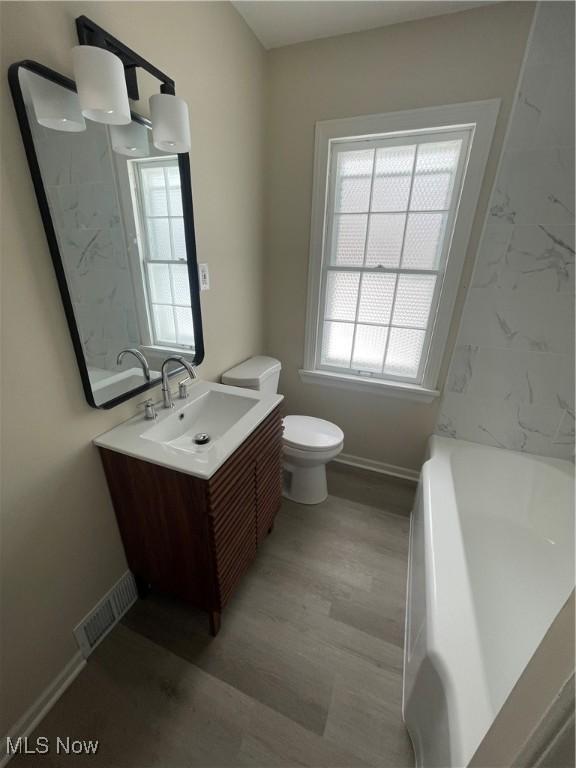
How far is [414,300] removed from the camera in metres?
1.91

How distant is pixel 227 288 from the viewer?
1.77m

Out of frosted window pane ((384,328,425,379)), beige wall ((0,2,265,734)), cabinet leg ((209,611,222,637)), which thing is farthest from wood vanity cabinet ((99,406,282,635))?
frosted window pane ((384,328,425,379))

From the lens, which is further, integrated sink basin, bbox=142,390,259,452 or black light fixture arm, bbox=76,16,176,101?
integrated sink basin, bbox=142,390,259,452

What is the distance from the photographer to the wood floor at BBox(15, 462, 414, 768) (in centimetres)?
99

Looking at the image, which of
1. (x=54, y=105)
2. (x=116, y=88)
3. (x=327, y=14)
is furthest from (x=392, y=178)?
(x=54, y=105)

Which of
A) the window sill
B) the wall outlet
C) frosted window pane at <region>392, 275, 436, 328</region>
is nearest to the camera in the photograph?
the wall outlet

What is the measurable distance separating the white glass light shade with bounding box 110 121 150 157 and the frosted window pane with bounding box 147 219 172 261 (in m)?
0.23

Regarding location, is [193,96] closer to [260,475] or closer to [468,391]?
[260,475]

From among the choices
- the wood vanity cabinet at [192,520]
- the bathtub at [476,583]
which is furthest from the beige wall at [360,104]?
the wood vanity cabinet at [192,520]

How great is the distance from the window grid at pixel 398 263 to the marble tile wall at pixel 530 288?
21 centimetres

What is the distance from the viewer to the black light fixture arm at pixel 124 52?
0.86 meters

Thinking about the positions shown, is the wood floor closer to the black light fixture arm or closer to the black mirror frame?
the black mirror frame

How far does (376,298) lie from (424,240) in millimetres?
411

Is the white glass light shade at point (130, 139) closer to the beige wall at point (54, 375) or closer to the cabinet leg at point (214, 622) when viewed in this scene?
the beige wall at point (54, 375)
